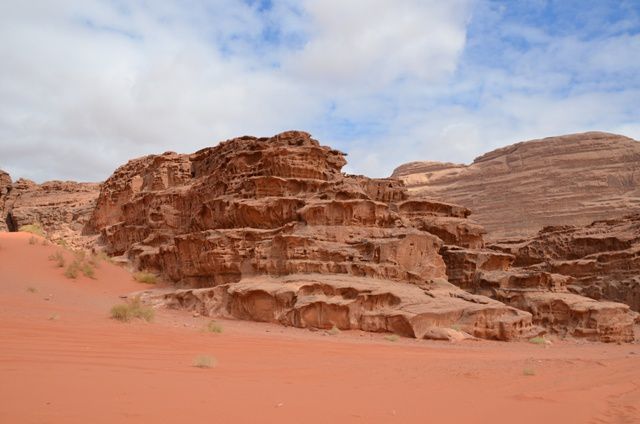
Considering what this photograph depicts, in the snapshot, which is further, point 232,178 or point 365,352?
point 232,178

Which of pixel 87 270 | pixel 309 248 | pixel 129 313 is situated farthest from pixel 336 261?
pixel 87 270

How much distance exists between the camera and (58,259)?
71.9 feet

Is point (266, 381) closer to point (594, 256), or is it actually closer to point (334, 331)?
point (334, 331)

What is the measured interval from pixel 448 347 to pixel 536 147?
201 feet

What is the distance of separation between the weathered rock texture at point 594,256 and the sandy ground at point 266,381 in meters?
19.4

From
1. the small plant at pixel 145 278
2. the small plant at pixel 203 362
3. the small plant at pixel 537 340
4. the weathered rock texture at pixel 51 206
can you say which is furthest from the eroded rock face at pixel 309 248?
the weathered rock texture at pixel 51 206

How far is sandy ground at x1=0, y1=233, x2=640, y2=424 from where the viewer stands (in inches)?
186

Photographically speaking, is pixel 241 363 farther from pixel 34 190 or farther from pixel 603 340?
pixel 34 190

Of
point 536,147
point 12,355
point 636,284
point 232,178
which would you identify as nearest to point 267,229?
point 232,178

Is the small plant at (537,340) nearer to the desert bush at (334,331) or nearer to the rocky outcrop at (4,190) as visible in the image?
the desert bush at (334,331)

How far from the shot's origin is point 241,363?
26.6 feet

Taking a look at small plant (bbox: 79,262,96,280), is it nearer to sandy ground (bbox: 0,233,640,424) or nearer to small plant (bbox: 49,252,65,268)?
small plant (bbox: 49,252,65,268)

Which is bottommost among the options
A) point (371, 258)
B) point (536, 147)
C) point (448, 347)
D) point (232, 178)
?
point (448, 347)

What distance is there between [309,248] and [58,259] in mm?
10925
